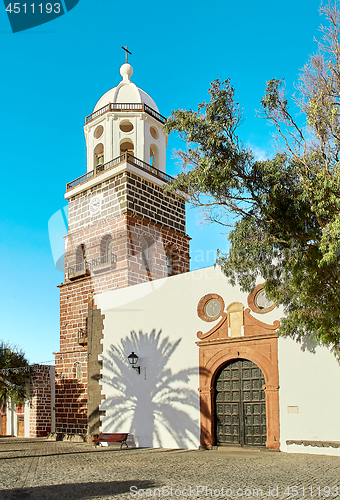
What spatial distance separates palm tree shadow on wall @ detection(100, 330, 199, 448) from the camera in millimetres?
11492

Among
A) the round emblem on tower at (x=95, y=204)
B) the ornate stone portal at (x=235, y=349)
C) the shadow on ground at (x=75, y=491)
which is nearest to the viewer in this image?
the shadow on ground at (x=75, y=491)

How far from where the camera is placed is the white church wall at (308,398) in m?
9.20

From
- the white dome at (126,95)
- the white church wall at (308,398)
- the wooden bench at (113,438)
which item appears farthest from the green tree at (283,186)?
the white dome at (126,95)

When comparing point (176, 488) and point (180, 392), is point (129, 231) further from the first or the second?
point (176, 488)

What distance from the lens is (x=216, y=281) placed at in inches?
455

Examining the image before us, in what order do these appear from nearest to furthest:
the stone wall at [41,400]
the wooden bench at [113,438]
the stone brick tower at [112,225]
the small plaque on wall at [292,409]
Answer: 1. the small plaque on wall at [292,409]
2. the wooden bench at [113,438]
3. the stone brick tower at [112,225]
4. the stone wall at [41,400]

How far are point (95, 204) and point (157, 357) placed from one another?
7.24 metres

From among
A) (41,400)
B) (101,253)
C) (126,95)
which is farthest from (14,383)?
(126,95)

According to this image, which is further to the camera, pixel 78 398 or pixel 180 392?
pixel 78 398

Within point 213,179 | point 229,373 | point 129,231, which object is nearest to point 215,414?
point 229,373

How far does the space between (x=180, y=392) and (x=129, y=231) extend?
6.42 meters

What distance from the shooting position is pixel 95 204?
692 inches

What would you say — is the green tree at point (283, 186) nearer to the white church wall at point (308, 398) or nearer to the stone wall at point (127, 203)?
the white church wall at point (308, 398)

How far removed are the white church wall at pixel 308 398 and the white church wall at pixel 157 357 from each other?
108cm
